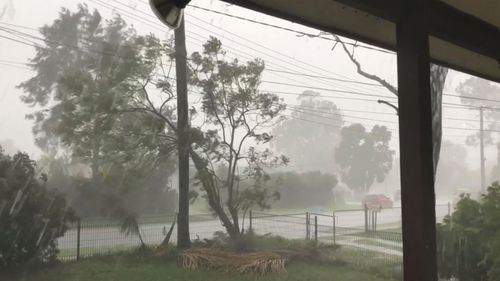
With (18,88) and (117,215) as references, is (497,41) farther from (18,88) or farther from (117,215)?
(18,88)

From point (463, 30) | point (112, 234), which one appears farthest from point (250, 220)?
point (463, 30)

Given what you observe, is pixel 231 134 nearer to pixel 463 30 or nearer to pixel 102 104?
pixel 102 104

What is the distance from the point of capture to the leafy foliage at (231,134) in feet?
10.5

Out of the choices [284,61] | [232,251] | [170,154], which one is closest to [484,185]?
[284,61]

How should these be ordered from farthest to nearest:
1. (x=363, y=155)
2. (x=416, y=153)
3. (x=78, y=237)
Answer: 1. (x=363, y=155)
2. (x=78, y=237)
3. (x=416, y=153)

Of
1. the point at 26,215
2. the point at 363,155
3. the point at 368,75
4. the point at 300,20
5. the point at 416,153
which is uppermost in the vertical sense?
the point at 368,75

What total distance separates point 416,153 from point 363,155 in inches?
100

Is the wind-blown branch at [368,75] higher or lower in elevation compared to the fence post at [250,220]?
higher

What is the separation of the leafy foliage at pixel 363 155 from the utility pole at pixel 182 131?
49.7 inches

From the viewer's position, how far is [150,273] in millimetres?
2812

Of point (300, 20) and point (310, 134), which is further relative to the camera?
point (310, 134)

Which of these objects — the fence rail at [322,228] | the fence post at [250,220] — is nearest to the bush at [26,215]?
the fence rail at [322,228]

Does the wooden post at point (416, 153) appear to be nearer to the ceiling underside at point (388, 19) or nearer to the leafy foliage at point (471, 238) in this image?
the ceiling underside at point (388, 19)

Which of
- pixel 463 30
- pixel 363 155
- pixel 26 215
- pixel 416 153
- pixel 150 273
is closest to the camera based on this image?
pixel 416 153
